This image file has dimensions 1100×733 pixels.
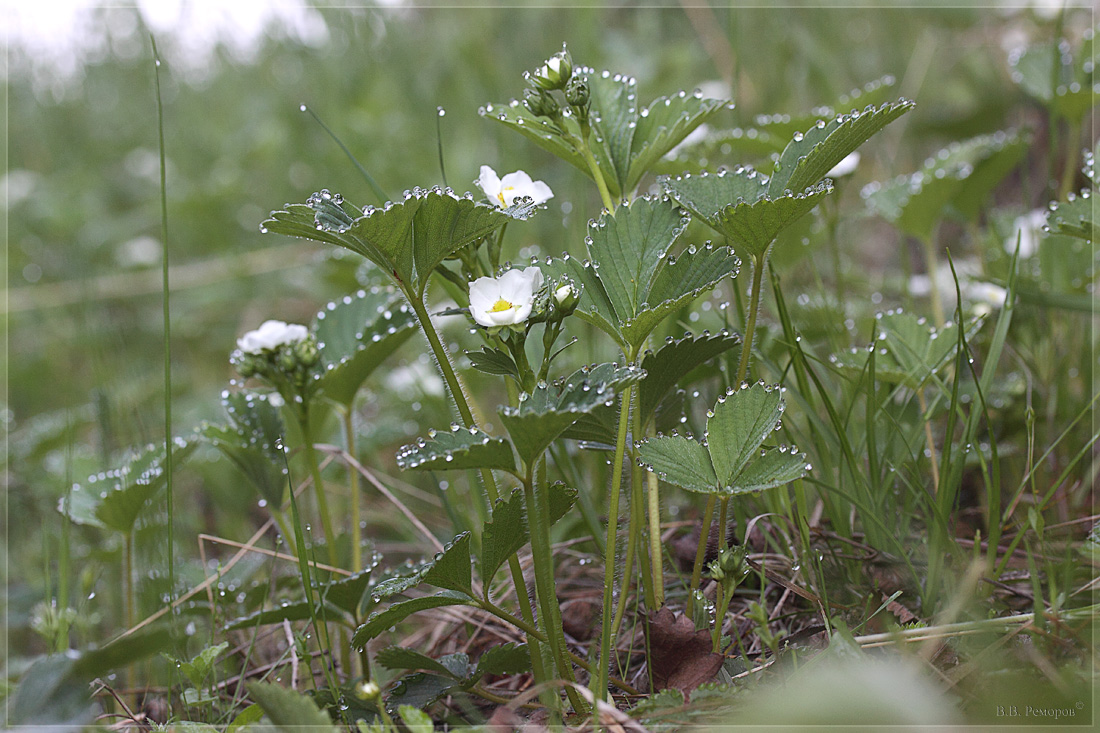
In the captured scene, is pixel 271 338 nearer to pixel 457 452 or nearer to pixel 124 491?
pixel 124 491

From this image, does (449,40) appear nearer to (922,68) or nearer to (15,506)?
(922,68)

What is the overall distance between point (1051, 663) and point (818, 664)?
257 millimetres

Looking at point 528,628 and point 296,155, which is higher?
point 296,155

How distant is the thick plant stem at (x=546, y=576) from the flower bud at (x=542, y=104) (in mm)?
443

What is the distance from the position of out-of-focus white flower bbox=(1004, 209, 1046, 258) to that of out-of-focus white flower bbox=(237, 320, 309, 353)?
1388mm

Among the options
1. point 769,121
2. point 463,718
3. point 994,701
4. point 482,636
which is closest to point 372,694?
point 463,718

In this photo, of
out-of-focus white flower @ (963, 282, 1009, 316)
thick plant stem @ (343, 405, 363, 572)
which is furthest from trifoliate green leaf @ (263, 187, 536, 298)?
out-of-focus white flower @ (963, 282, 1009, 316)

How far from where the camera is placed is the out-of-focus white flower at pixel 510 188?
100 centimetres

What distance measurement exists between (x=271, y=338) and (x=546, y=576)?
0.55 m

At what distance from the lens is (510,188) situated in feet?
3.48

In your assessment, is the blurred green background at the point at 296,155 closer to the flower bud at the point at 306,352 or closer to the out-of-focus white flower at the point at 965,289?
the out-of-focus white flower at the point at 965,289

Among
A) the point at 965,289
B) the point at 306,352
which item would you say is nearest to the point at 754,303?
the point at 306,352

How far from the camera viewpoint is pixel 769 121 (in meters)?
1.41

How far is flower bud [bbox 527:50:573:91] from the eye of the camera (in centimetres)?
96
